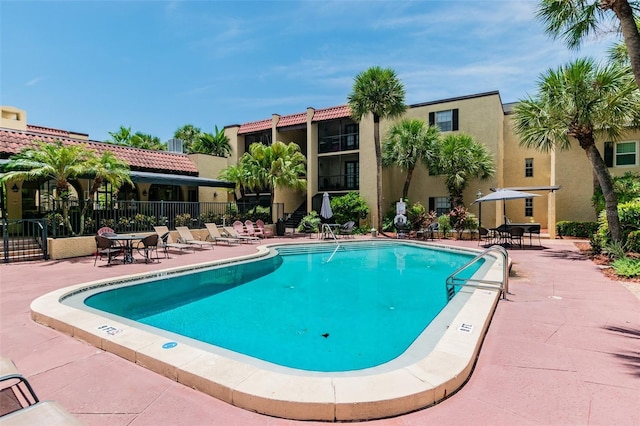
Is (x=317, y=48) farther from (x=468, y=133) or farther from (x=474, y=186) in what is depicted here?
(x=474, y=186)

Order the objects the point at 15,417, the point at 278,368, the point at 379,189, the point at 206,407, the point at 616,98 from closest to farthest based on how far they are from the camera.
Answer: the point at 15,417 → the point at 206,407 → the point at 278,368 → the point at 616,98 → the point at 379,189

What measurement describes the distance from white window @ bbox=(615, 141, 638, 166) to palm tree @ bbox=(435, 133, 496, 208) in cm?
641

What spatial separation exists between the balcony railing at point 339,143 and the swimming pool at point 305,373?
70.4ft

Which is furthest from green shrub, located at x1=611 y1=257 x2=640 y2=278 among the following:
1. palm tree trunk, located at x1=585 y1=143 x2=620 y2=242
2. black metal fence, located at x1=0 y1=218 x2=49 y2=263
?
black metal fence, located at x1=0 y1=218 x2=49 y2=263

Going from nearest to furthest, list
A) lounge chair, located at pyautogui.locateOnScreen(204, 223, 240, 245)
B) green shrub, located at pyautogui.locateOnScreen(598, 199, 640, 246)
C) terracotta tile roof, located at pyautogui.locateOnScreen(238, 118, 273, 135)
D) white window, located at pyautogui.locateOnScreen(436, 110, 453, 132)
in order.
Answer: green shrub, located at pyautogui.locateOnScreen(598, 199, 640, 246)
lounge chair, located at pyautogui.locateOnScreen(204, 223, 240, 245)
white window, located at pyautogui.locateOnScreen(436, 110, 453, 132)
terracotta tile roof, located at pyautogui.locateOnScreen(238, 118, 273, 135)

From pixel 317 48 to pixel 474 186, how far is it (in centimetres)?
1413

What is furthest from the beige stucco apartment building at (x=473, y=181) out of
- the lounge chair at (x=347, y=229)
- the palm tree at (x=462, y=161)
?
the lounge chair at (x=347, y=229)

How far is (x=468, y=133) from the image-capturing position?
23.2 m

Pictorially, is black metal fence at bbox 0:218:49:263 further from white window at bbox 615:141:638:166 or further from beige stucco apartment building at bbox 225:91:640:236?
white window at bbox 615:141:638:166

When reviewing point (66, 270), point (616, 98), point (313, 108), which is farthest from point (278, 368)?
point (313, 108)

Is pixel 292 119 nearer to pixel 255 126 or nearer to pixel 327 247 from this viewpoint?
pixel 255 126

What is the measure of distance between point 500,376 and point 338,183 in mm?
23788

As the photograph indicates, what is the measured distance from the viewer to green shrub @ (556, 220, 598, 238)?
1922 centimetres

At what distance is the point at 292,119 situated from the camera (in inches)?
1056
